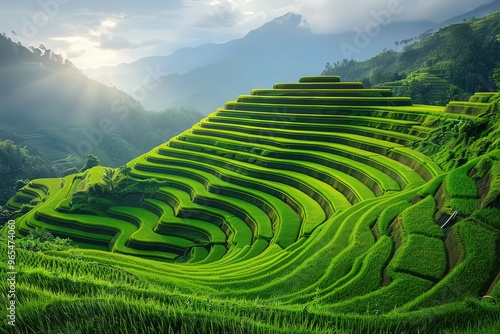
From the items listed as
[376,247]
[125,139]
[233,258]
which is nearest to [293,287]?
[376,247]

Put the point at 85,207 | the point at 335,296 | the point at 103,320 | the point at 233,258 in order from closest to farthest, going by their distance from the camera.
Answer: the point at 103,320, the point at 335,296, the point at 233,258, the point at 85,207

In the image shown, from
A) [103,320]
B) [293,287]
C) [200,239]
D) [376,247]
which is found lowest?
[200,239]

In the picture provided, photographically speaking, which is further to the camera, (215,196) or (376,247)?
(215,196)

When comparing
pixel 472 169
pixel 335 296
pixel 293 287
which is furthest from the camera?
pixel 472 169

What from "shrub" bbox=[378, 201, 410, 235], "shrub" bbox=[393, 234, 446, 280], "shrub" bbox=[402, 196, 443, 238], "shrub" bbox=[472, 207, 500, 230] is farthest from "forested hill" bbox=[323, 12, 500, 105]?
"shrub" bbox=[393, 234, 446, 280]

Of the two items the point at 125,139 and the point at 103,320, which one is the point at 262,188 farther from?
the point at 125,139

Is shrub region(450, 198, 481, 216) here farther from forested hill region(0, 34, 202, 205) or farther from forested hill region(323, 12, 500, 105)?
forested hill region(0, 34, 202, 205)
